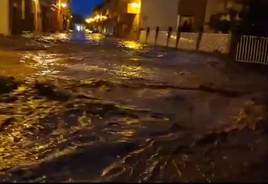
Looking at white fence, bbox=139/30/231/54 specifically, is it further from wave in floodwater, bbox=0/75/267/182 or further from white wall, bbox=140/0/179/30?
wave in floodwater, bbox=0/75/267/182

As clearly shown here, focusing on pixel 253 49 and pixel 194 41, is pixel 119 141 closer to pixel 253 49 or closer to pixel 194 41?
pixel 253 49

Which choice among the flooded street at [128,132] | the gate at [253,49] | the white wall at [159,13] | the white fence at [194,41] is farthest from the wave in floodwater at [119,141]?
the white wall at [159,13]

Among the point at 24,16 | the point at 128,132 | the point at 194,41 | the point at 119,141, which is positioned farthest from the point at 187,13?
the point at 119,141

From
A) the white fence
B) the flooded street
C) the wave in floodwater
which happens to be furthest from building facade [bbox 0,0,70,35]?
the wave in floodwater

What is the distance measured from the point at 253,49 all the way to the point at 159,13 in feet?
69.4

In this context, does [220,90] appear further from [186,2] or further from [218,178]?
[186,2]

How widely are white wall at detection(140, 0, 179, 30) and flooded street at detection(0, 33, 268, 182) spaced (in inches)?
1000

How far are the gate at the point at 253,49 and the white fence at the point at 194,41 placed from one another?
132cm

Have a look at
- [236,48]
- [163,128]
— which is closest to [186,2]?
[236,48]

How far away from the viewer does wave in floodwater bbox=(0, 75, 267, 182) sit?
313cm

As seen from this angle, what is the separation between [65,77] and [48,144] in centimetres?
436

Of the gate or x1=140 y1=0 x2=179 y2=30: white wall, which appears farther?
x1=140 y1=0 x2=179 y2=30: white wall

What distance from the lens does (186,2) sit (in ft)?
100

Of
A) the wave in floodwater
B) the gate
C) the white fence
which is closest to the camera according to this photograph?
the wave in floodwater
